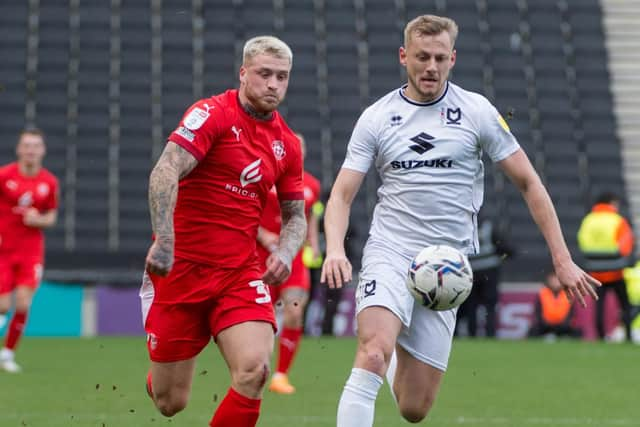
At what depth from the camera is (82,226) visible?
20.9 metres

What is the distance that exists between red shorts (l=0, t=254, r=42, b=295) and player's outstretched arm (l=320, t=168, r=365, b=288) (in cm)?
673

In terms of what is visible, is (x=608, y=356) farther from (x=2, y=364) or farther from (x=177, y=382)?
(x=177, y=382)

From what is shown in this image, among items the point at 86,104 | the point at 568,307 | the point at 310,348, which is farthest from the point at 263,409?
the point at 86,104

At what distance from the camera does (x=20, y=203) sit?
39.2 ft

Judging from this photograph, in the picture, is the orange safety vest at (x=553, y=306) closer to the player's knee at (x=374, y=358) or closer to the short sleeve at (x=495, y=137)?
the short sleeve at (x=495, y=137)

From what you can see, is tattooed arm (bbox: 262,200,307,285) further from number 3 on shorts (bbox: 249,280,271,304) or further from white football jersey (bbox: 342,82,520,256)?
white football jersey (bbox: 342,82,520,256)

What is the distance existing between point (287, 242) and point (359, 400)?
3.43ft

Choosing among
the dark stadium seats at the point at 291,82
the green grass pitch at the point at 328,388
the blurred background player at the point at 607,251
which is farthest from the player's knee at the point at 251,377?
the dark stadium seats at the point at 291,82

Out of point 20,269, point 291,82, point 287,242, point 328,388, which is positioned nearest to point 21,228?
point 20,269

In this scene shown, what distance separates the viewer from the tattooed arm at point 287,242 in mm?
5910

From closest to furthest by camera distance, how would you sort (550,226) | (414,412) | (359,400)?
1. (359,400)
2. (550,226)
3. (414,412)

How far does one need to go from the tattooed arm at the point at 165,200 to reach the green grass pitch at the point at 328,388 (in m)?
2.81

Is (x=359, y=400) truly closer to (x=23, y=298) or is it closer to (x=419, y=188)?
(x=419, y=188)

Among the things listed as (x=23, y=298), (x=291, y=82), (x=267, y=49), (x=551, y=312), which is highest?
(x=291, y=82)
